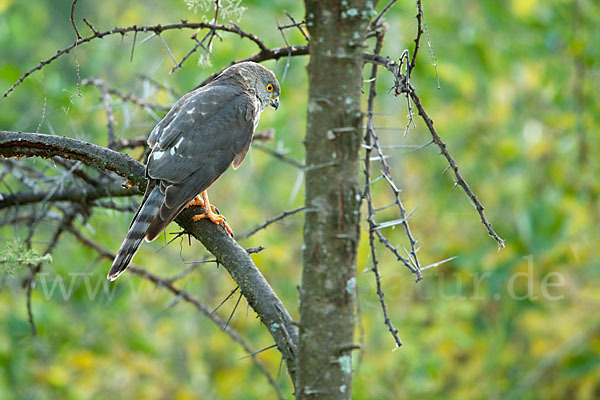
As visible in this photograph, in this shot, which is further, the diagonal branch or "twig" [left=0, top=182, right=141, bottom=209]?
"twig" [left=0, top=182, right=141, bottom=209]

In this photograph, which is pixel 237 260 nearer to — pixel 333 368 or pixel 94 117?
pixel 333 368

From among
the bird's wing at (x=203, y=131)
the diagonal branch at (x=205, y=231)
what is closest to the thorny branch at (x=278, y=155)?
the diagonal branch at (x=205, y=231)

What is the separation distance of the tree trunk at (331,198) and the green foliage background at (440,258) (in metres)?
3.35

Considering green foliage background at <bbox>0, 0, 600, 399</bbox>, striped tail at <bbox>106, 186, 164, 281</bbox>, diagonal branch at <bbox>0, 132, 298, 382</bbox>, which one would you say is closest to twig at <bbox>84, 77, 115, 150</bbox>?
striped tail at <bbox>106, 186, 164, 281</bbox>

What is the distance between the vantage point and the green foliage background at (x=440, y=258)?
5543 mm

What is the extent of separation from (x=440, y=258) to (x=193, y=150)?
4303 mm

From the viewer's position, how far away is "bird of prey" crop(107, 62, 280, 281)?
8.87 feet

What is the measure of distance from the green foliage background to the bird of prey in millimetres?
1579

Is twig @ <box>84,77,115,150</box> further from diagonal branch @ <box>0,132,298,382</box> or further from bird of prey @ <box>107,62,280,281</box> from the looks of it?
diagonal branch @ <box>0,132,298,382</box>

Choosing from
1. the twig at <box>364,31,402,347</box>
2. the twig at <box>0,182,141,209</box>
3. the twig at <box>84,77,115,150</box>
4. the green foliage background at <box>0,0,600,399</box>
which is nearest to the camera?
the twig at <box>364,31,402,347</box>

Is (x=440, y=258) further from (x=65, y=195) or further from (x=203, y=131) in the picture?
(x=65, y=195)

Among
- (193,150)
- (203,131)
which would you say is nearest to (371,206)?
(193,150)

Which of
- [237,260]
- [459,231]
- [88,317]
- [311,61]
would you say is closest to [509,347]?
[459,231]

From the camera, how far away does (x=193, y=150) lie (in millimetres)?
3209
